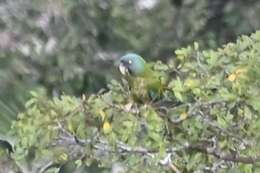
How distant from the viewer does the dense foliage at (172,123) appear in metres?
2.05

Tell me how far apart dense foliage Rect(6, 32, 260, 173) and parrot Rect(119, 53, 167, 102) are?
0.03m

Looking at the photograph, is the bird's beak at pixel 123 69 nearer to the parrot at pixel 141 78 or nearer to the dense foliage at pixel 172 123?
the parrot at pixel 141 78

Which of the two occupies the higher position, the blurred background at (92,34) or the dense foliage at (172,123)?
the blurred background at (92,34)

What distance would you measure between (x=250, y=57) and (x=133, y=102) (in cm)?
27

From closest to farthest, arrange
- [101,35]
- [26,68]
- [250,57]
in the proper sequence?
[250,57], [26,68], [101,35]

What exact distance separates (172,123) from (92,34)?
2.63 metres

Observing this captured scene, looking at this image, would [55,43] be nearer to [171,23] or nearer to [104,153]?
[171,23]

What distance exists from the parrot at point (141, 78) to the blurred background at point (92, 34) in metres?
1.66

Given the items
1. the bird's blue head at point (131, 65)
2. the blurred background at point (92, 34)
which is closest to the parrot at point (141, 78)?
the bird's blue head at point (131, 65)

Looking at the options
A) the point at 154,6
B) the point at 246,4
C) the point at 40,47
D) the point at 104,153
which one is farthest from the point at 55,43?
the point at 104,153

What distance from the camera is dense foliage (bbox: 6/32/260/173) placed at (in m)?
2.05

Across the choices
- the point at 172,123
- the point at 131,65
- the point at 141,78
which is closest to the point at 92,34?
the point at 131,65

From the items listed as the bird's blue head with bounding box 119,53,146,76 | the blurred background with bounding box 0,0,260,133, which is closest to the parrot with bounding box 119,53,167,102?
the bird's blue head with bounding box 119,53,146,76

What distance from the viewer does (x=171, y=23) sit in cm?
495
